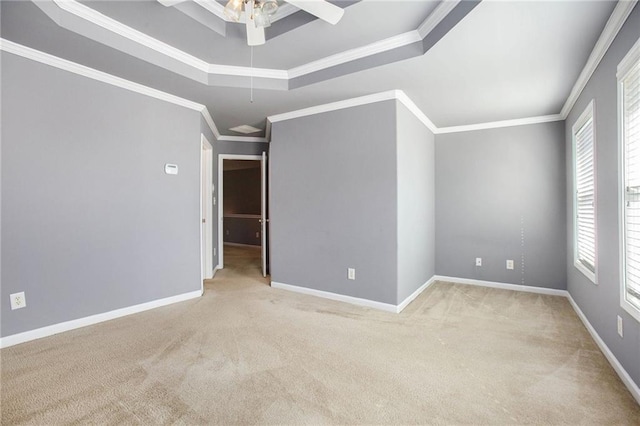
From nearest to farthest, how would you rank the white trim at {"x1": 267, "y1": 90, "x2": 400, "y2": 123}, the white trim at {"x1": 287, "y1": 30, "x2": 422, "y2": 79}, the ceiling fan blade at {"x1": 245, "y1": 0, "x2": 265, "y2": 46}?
1. the ceiling fan blade at {"x1": 245, "y1": 0, "x2": 265, "y2": 46}
2. the white trim at {"x1": 287, "y1": 30, "x2": 422, "y2": 79}
3. the white trim at {"x1": 267, "y1": 90, "x2": 400, "y2": 123}

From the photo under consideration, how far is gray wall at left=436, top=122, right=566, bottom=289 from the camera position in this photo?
4008 mm

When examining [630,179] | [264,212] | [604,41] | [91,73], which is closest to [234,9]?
[91,73]

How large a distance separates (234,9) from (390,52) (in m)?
1.35

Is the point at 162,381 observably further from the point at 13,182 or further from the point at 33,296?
the point at 13,182

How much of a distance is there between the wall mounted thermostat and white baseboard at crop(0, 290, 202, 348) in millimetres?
1430

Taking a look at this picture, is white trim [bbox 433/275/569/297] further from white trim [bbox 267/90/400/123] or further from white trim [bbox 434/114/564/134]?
white trim [bbox 267/90/400/123]

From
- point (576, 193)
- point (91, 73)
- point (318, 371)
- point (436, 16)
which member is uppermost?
point (436, 16)

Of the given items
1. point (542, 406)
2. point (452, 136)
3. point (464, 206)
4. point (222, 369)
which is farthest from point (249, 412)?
point (452, 136)

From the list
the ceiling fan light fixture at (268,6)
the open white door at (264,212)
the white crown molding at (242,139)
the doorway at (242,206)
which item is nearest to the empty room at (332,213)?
the ceiling fan light fixture at (268,6)

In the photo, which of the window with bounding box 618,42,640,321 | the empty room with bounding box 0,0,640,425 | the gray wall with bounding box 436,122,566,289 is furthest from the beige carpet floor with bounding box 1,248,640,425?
the gray wall with bounding box 436,122,566,289

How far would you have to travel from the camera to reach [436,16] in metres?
2.21

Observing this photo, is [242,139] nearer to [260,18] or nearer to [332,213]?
[332,213]

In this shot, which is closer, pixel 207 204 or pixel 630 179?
pixel 630 179

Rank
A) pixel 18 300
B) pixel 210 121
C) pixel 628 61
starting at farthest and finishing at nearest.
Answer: pixel 210 121 → pixel 18 300 → pixel 628 61
